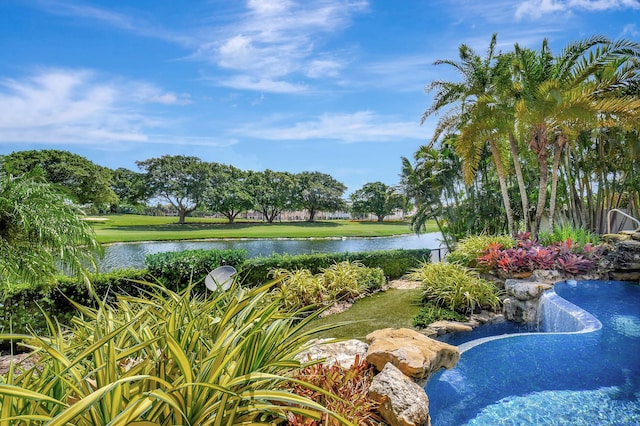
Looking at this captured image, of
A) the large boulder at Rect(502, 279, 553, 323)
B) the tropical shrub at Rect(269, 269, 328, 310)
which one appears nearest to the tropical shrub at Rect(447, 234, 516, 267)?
the large boulder at Rect(502, 279, 553, 323)

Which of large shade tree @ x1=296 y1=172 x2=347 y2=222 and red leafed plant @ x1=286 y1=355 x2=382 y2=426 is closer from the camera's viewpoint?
red leafed plant @ x1=286 y1=355 x2=382 y2=426

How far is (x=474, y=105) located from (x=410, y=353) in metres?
10.3

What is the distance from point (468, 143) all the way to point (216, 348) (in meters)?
11.5

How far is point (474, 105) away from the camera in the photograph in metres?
11.2

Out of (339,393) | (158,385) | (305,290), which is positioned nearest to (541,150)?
(305,290)

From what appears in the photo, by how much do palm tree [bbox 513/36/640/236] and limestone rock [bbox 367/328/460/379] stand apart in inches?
347

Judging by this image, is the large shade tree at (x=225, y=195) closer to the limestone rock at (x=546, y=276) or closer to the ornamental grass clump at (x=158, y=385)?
the limestone rock at (x=546, y=276)

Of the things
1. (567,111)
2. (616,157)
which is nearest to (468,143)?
(567,111)

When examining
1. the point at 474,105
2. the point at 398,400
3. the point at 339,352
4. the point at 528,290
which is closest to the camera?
the point at 398,400

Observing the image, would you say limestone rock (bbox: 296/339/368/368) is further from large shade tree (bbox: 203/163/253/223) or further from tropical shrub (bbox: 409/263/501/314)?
large shade tree (bbox: 203/163/253/223)

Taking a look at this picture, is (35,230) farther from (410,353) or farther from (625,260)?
(625,260)

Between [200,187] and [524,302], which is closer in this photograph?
[524,302]

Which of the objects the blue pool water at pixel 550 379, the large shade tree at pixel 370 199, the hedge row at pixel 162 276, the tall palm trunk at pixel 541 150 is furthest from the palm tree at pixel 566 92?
the large shade tree at pixel 370 199

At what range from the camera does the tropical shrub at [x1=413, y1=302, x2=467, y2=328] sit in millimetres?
6011
